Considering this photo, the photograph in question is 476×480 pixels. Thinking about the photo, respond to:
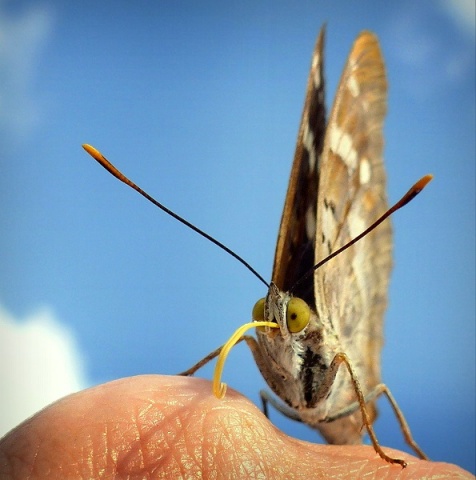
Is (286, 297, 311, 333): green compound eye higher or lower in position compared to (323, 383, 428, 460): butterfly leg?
higher

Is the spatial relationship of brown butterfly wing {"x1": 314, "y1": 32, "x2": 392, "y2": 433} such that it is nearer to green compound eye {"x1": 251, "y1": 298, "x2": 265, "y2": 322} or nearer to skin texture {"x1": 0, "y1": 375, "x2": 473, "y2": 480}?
green compound eye {"x1": 251, "y1": 298, "x2": 265, "y2": 322}

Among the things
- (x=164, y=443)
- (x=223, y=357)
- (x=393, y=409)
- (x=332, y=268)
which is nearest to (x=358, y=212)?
(x=332, y=268)

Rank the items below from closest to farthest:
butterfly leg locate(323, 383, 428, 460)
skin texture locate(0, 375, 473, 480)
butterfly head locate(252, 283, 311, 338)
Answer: skin texture locate(0, 375, 473, 480), butterfly head locate(252, 283, 311, 338), butterfly leg locate(323, 383, 428, 460)

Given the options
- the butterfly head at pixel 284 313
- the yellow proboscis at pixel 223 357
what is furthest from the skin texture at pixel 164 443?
the butterfly head at pixel 284 313

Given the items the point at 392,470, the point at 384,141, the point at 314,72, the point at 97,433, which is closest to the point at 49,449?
the point at 97,433

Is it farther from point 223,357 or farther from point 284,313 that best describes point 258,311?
point 223,357

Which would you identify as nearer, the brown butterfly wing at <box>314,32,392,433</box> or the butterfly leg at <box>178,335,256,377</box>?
the butterfly leg at <box>178,335,256,377</box>

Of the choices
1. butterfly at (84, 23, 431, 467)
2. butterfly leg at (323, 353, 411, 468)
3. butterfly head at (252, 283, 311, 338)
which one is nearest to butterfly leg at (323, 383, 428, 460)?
butterfly at (84, 23, 431, 467)

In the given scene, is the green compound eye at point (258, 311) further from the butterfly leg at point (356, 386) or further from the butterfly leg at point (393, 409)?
the butterfly leg at point (393, 409)
